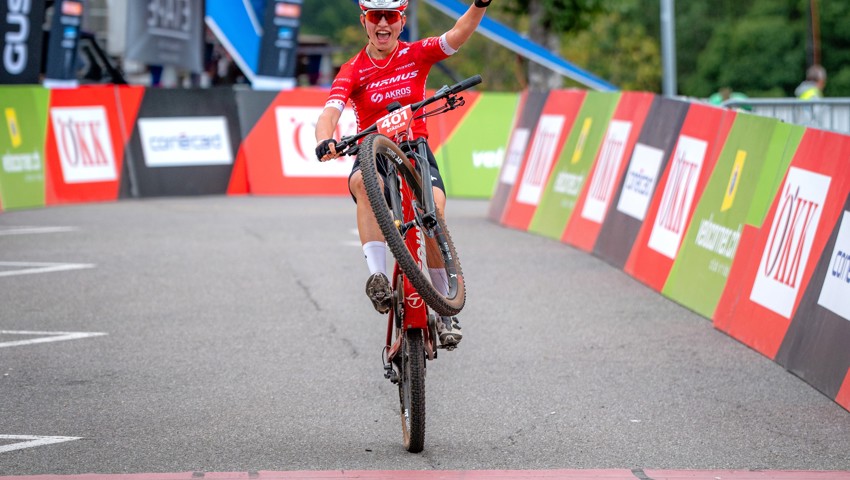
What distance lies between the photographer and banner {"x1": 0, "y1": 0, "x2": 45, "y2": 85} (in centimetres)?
2038

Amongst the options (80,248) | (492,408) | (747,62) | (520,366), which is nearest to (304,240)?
(80,248)

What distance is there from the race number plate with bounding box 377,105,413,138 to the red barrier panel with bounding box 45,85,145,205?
1341cm

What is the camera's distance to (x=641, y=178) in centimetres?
1272

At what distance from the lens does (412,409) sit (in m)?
6.42

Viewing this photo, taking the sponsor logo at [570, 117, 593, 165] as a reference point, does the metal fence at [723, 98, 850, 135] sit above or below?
above

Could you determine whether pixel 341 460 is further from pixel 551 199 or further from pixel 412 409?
pixel 551 199

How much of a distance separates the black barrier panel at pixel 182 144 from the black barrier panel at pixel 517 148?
18.7 feet

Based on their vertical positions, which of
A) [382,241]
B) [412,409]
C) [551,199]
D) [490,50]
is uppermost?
[382,241]

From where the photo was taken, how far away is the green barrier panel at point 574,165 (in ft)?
47.9

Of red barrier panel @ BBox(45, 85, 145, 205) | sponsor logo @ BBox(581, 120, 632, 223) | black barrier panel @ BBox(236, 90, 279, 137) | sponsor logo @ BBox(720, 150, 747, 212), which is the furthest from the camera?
black barrier panel @ BBox(236, 90, 279, 137)

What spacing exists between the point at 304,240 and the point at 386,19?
8560 millimetres

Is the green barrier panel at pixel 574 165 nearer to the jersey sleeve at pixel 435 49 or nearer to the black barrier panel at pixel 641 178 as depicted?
the black barrier panel at pixel 641 178

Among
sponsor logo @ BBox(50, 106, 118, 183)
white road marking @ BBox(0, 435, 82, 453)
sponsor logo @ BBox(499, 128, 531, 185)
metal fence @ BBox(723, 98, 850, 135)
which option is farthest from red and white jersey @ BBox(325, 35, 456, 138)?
sponsor logo @ BBox(50, 106, 118, 183)

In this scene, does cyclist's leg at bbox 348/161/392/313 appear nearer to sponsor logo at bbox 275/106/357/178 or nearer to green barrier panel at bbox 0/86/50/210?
green barrier panel at bbox 0/86/50/210
